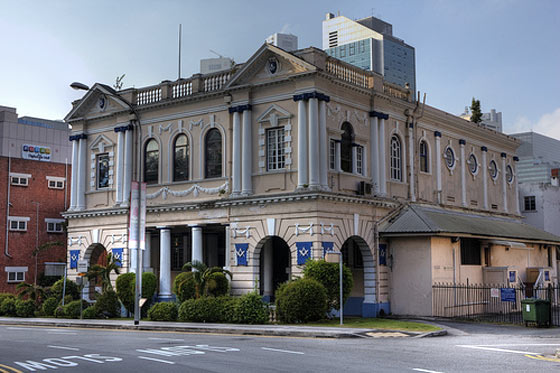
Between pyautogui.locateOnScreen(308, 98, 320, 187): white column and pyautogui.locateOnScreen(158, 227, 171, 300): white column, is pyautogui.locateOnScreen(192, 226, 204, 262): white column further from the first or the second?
pyautogui.locateOnScreen(308, 98, 320, 187): white column

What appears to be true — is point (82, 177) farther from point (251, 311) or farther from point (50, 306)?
point (251, 311)

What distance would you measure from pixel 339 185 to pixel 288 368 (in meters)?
18.3

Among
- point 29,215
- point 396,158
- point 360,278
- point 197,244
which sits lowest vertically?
point 360,278

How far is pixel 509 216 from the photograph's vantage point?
153 feet

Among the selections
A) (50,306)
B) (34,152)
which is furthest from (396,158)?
(34,152)

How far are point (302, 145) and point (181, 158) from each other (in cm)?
833

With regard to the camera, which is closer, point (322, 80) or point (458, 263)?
point (322, 80)

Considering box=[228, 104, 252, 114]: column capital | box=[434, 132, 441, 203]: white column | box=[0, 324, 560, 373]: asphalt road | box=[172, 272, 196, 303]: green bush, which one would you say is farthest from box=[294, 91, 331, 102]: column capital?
box=[0, 324, 560, 373]: asphalt road

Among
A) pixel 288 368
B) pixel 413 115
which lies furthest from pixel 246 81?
pixel 288 368

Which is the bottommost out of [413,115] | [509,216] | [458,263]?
[458,263]

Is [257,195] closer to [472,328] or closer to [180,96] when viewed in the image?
[180,96]

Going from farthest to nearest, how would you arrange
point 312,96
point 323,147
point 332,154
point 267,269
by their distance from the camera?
point 267,269, point 332,154, point 323,147, point 312,96

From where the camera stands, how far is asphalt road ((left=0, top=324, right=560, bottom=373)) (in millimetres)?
15088

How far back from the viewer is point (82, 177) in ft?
134
